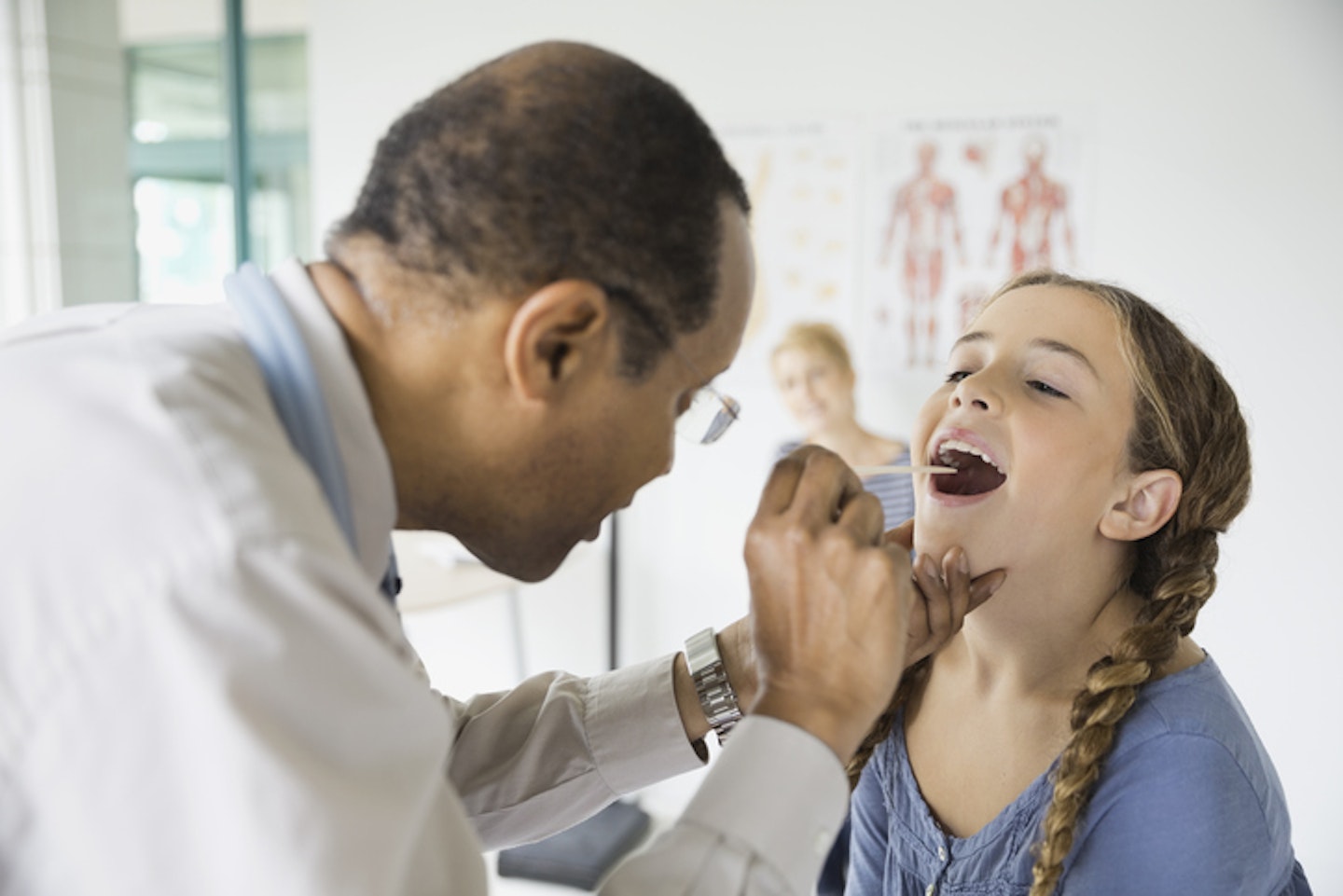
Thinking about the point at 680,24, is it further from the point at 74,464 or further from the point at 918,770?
the point at 74,464

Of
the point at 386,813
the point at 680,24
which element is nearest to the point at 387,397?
the point at 386,813

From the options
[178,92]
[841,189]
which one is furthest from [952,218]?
[178,92]

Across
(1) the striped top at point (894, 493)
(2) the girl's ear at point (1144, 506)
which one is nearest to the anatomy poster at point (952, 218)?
(1) the striped top at point (894, 493)

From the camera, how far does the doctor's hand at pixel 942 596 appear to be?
1.37 metres

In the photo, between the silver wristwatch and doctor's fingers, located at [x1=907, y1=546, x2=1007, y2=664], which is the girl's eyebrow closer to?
doctor's fingers, located at [x1=907, y1=546, x2=1007, y2=664]

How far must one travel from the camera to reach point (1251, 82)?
330 centimetres

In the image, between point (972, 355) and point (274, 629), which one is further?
point (972, 355)

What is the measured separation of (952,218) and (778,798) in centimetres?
312

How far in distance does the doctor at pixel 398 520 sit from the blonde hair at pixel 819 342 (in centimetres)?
248

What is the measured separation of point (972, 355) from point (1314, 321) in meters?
2.35

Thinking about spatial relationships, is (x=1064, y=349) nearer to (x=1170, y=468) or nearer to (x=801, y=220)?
(x=1170, y=468)

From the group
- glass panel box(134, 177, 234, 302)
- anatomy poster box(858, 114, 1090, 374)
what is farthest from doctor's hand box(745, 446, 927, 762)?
glass panel box(134, 177, 234, 302)

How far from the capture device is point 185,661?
2.04ft

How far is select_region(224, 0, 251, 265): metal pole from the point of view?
4793 millimetres
